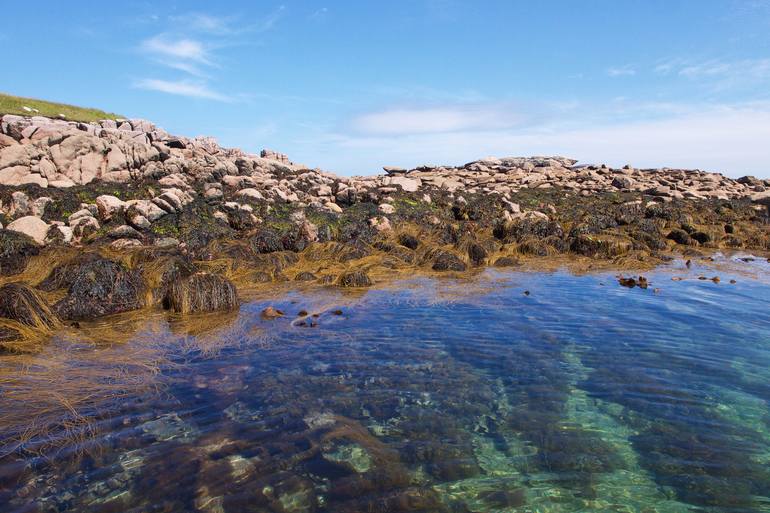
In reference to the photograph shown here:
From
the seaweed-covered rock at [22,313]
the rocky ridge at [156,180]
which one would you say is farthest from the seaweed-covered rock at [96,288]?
the rocky ridge at [156,180]

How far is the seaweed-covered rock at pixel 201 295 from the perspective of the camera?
10828 mm

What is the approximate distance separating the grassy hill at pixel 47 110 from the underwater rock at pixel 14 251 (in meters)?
25.3

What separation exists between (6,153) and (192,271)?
551 inches

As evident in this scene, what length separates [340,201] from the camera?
25391 mm

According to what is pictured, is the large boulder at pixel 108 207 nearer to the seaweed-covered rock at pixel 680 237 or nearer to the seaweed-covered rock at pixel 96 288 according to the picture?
the seaweed-covered rock at pixel 96 288

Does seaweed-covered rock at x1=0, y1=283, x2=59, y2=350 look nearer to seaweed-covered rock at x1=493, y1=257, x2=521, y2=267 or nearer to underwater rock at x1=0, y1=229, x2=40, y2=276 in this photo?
underwater rock at x1=0, y1=229, x2=40, y2=276

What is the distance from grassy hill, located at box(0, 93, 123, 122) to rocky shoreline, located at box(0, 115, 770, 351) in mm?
11166

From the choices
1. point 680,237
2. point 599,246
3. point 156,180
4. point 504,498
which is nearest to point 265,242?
point 156,180

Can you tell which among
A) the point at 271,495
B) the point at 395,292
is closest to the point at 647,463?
the point at 271,495

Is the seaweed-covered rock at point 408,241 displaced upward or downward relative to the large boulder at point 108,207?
downward

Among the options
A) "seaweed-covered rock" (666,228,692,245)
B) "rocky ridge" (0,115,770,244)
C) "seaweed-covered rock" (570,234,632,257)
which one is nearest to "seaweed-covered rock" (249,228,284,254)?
"rocky ridge" (0,115,770,244)

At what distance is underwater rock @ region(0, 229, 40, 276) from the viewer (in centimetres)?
1313

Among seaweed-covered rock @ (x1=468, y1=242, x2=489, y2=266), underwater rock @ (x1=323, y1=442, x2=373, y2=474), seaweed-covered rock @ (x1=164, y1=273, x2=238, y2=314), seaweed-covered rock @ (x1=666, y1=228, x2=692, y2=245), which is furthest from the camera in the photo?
seaweed-covered rock @ (x1=666, y1=228, x2=692, y2=245)

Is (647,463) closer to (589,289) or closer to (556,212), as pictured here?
(589,289)
